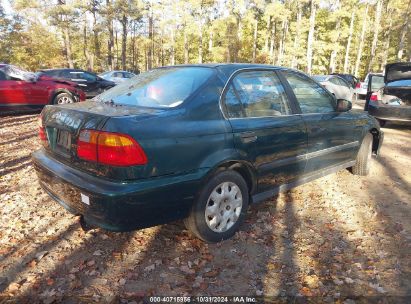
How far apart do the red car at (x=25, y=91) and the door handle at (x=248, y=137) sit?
8250 millimetres

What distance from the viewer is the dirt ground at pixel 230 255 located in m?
2.71

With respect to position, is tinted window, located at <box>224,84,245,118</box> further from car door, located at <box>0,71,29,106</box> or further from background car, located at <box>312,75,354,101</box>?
background car, located at <box>312,75,354,101</box>

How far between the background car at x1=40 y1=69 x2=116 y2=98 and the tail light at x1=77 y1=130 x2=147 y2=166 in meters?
12.3

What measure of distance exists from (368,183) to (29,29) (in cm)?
3611

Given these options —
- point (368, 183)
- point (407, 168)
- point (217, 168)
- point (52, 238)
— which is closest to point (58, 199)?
point (52, 238)

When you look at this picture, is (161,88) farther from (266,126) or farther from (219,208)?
(219,208)

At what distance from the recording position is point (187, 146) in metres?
2.82

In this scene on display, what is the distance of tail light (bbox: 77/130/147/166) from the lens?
257 centimetres

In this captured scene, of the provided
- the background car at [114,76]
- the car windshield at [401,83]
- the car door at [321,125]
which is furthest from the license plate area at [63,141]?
the background car at [114,76]

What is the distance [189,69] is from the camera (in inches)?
142

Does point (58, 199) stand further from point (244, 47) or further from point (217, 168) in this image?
point (244, 47)

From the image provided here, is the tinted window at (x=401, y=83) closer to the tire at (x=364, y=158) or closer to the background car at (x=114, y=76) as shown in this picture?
the tire at (x=364, y=158)

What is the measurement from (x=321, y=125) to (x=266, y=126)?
3.46 feet

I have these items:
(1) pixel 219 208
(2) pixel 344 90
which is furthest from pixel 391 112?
(1) pixel 219 208
